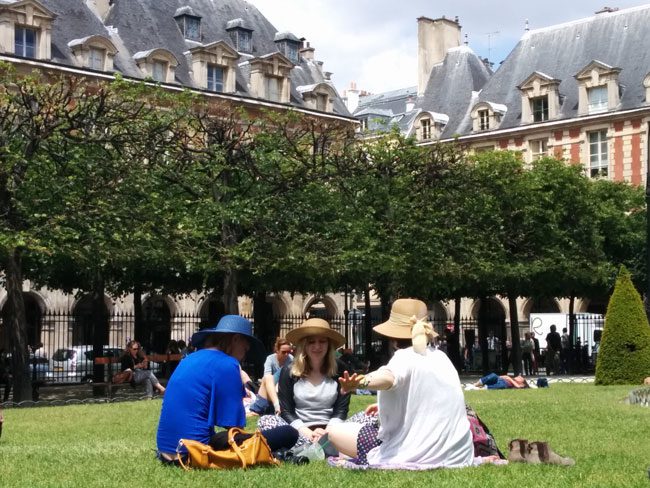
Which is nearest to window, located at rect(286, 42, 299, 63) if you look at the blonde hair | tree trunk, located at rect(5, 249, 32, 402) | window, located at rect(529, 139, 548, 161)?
window, located at rect(529, 139, 548, 161)

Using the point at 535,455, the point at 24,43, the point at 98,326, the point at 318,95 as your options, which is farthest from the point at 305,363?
the point at 318,95

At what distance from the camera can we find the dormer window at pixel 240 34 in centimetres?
4834

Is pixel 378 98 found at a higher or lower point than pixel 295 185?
higher

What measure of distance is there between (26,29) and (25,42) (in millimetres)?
431

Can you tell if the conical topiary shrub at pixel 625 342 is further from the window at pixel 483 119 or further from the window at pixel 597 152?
the window at pixel 483 119

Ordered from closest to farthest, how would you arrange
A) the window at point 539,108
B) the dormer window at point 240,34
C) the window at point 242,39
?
the dormer window at point 240,34, the window at point 242,39, the window at point 539,108

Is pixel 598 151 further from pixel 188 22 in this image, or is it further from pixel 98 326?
pixel 98 326

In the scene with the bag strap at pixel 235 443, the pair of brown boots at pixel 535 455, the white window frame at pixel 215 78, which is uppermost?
the white window frame at pixel 215 78

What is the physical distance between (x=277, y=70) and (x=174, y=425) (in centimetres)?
4095

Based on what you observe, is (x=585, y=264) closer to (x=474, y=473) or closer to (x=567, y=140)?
(x=567, y=140)

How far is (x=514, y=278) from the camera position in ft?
105

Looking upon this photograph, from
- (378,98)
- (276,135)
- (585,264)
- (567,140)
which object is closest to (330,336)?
(276,135)

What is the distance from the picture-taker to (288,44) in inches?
2007

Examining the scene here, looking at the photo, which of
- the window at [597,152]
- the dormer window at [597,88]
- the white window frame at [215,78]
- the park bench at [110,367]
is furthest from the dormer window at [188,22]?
the park bench at [110,367]
